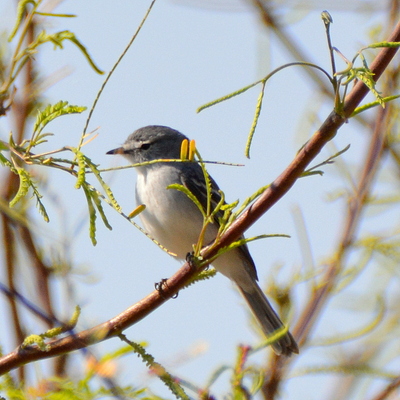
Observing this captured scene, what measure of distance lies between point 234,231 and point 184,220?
3.28 meters

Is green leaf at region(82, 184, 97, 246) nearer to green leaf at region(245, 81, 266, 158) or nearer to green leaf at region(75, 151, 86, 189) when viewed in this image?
green leaf at region(75, 151, 86, 189)

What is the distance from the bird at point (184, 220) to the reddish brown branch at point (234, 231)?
106 inches

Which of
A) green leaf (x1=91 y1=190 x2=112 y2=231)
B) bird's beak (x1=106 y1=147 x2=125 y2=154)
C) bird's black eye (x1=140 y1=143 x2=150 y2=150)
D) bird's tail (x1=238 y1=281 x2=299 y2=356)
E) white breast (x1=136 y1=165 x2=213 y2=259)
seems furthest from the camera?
bird's black eye (x1=140 y1=143 x2=150 y2=150)

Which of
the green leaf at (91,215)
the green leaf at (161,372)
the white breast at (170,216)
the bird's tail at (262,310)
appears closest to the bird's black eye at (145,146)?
the white breast at (170,216)

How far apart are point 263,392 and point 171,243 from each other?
256 cm

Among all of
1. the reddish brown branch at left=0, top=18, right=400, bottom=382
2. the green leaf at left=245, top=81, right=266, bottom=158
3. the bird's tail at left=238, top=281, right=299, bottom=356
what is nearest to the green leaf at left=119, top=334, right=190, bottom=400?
the reddish brown branch at left=0, top=18, right=400, bottom=382

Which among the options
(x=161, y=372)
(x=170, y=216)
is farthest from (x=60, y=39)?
(x=170, y=216)

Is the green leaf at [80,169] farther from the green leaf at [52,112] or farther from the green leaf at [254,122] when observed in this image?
the green leaf at [254,122]

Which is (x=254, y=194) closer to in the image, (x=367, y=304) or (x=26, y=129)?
(x=26, y=129)

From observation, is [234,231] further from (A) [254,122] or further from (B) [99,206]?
(B) [99,206]

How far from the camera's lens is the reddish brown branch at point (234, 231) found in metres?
1.90

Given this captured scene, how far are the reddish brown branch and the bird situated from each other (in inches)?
106

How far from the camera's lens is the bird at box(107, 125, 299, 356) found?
5.26 meters

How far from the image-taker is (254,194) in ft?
6.20
